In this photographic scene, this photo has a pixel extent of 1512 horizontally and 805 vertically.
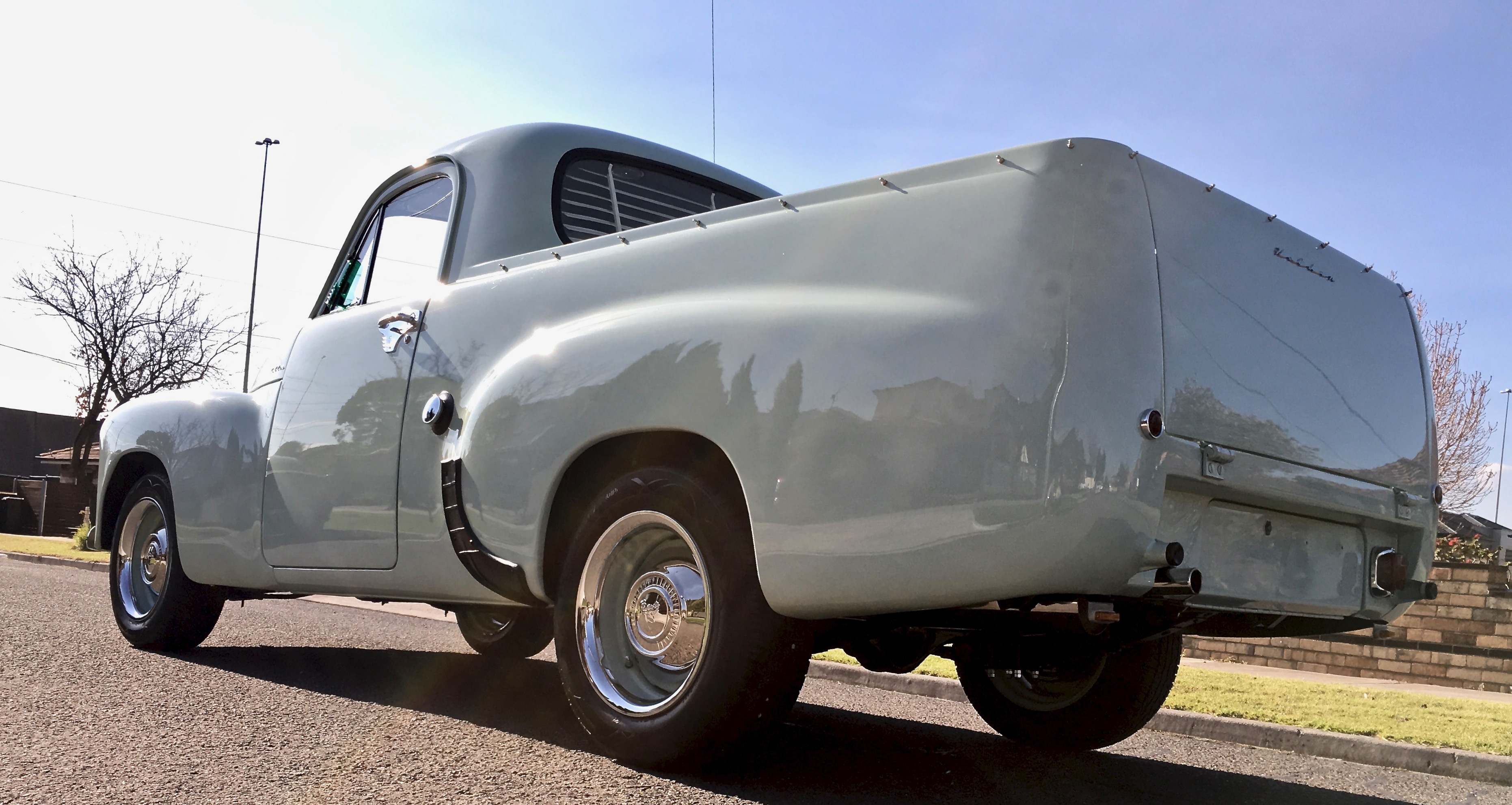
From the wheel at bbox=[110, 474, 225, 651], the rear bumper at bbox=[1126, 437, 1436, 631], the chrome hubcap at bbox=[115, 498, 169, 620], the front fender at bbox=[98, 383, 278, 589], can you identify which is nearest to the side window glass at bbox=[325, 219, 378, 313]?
the front fender at bbox=[98, 383, 278, 589]

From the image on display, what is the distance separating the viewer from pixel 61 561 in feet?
64.1

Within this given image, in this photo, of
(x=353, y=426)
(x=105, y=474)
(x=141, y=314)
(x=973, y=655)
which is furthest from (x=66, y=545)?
(x=973, y=655)

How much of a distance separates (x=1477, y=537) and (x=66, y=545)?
27922 millimetres

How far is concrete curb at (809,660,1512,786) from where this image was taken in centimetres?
509

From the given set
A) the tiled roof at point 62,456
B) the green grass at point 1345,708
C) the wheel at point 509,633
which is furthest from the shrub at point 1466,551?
the tiled roof at point 62,456

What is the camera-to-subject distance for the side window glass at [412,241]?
4.85 m

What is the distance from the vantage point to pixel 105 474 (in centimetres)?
641

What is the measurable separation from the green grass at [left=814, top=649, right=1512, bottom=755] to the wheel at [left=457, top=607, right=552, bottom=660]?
1.78 meters

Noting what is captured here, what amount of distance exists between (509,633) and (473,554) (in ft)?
9.56

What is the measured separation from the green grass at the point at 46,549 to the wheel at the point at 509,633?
1129 cm

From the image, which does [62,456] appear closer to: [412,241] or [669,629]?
[412,241]

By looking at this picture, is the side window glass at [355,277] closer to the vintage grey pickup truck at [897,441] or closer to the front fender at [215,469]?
the front fender at [215,469]

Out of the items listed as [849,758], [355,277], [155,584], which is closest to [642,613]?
[849,758]

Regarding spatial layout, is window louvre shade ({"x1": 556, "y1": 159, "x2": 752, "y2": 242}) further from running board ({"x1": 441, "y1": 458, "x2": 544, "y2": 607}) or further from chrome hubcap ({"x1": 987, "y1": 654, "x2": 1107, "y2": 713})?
chrome hubcap ({"x1": 987, "y1": 654, "x2": 1107, "y2": 713})
